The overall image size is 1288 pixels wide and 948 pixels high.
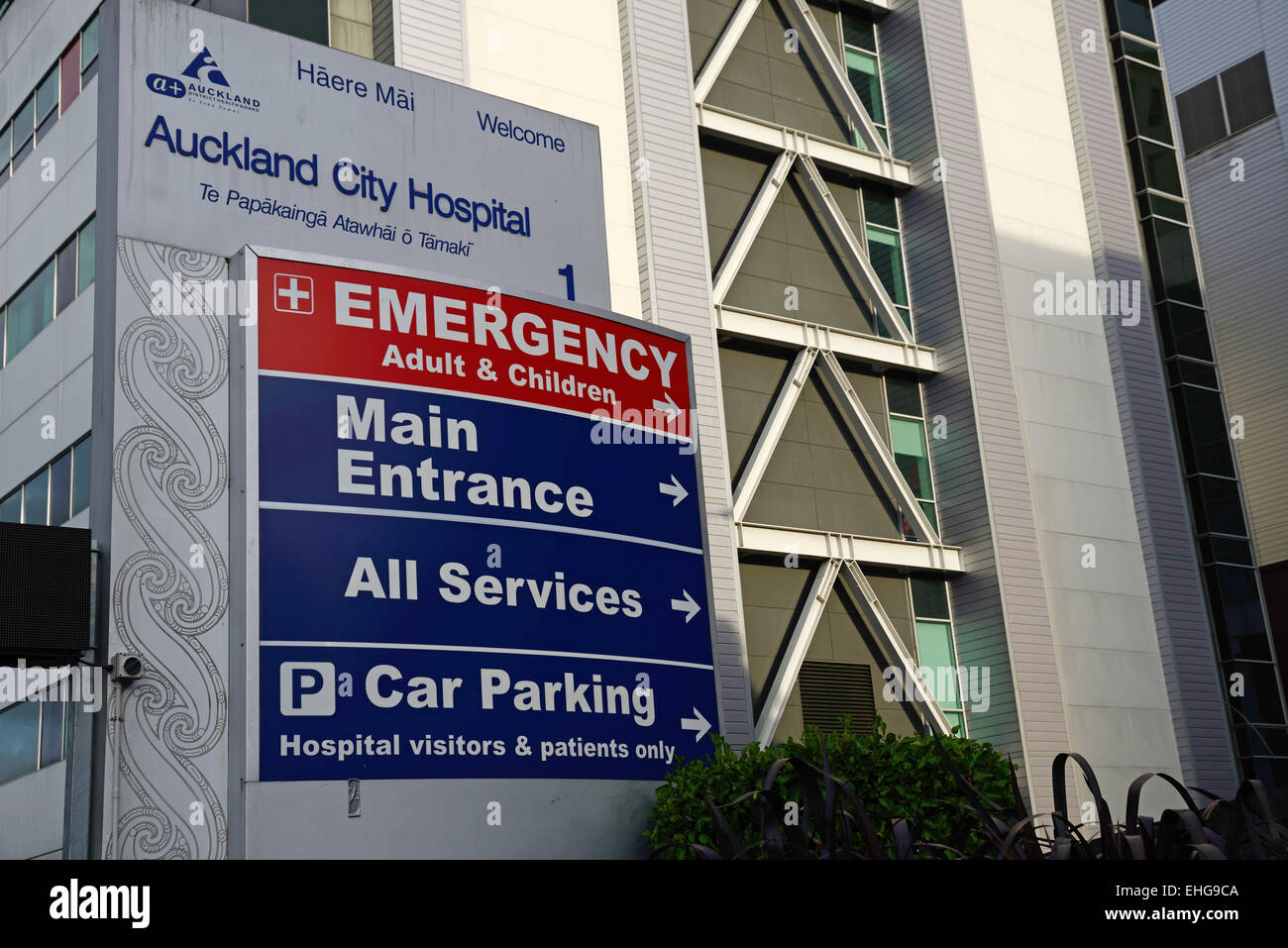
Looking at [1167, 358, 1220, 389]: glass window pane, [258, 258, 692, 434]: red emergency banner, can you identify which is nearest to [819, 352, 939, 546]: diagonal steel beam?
[1167, 358, 1220, 389]: glass window pane

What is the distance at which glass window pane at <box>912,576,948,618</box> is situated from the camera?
31234mm

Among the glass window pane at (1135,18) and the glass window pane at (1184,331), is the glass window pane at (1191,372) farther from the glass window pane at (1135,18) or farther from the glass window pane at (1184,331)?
the glass window pane at (1135,18)

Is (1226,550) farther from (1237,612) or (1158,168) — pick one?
(1158,168)

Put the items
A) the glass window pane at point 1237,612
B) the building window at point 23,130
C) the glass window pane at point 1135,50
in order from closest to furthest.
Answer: the building window at point 23,130 < the glass window pane at point 1237,612 < the glass window pane at point 1135,50

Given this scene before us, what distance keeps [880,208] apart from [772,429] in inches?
310

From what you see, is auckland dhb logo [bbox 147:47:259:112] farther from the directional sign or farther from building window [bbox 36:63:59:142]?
building window [bbox 36:63:59:142]

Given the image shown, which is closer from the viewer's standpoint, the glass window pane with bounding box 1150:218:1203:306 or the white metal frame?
the white metal frame

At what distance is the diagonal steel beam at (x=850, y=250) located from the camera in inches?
1275

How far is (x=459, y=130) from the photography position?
17.7 metres

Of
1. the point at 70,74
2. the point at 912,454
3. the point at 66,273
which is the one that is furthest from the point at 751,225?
the point at 70,74

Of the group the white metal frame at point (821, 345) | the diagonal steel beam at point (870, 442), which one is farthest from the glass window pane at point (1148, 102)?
the diagonal steel beam at point (870, 442)

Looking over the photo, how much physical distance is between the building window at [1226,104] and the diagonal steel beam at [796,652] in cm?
2492

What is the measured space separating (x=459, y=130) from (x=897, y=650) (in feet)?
53.6

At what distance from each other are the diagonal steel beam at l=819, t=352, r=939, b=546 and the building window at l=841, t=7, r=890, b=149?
7096mm
